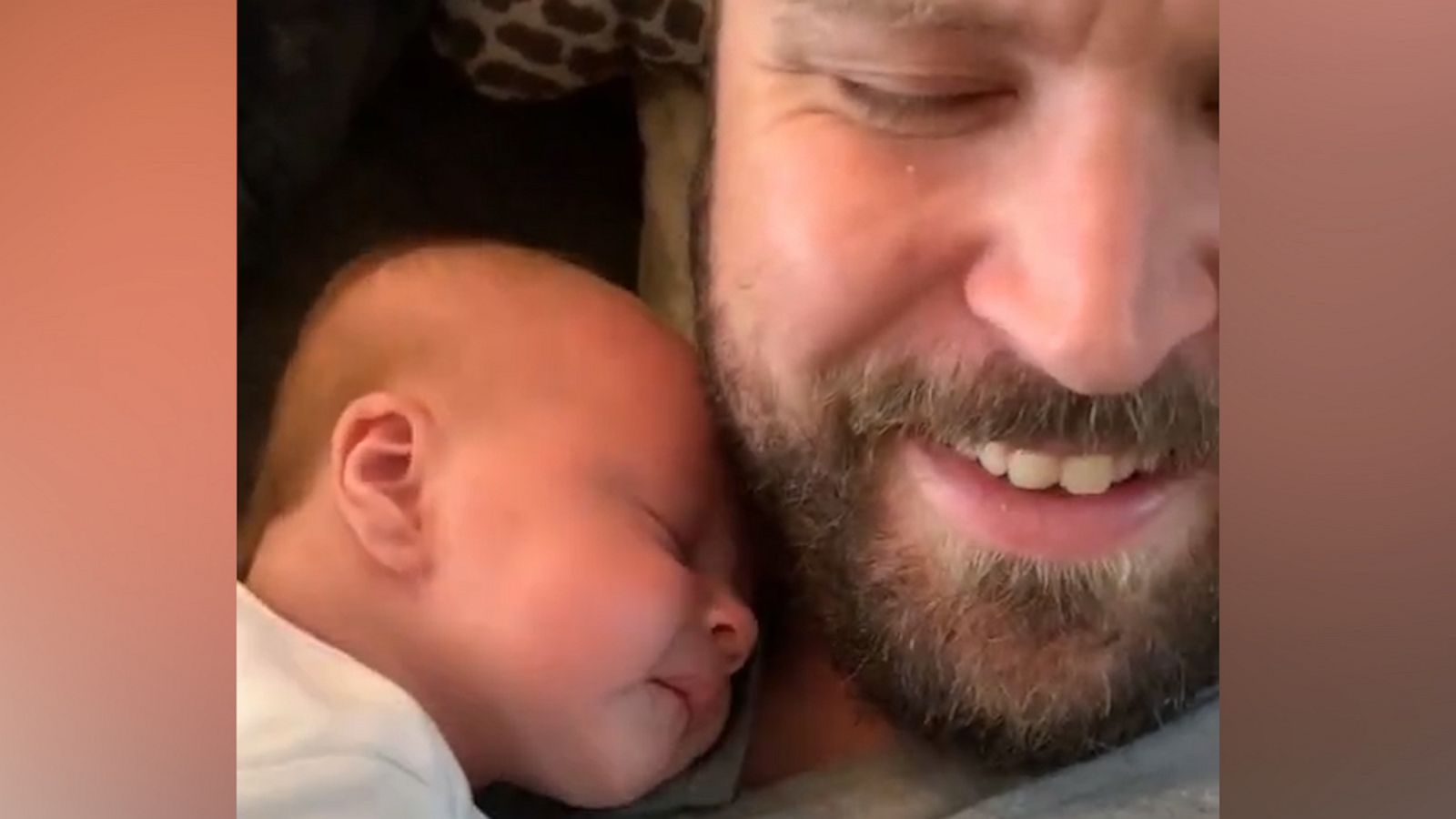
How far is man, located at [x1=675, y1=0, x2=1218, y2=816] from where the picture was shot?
1.03m

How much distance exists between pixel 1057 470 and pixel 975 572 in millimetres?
81

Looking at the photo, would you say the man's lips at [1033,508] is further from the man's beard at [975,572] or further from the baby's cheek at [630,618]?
the baby's cheek at [630,618]

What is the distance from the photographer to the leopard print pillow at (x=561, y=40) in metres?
1.09

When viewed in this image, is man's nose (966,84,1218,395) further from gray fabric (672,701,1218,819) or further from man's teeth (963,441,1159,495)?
gray fabric (672,701,1218,819)

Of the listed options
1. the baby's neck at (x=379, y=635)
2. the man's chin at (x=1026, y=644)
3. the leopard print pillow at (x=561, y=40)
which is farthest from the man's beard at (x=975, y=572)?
the baby's neck at (x=379, y=635)

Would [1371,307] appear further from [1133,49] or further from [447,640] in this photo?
[447,640]

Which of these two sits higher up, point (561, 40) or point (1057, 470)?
point (561, 40)

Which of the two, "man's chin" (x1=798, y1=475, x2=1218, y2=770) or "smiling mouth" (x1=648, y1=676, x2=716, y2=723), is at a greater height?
"man's chin" (x1=798, y1=475, x2=1218, y2=770)

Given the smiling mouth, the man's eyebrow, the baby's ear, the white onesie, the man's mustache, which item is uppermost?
the man's eyebrow

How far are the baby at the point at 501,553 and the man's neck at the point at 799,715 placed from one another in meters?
0.02

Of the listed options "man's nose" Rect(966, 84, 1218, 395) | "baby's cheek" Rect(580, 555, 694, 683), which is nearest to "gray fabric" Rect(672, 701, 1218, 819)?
"baby's cheek" Rect(580, 555, 694, 683)

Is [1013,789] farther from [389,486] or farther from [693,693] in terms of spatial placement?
[389,486]

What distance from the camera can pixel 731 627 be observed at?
3.51 ft

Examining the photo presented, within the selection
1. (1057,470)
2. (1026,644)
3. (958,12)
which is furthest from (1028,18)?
(1026,644)
